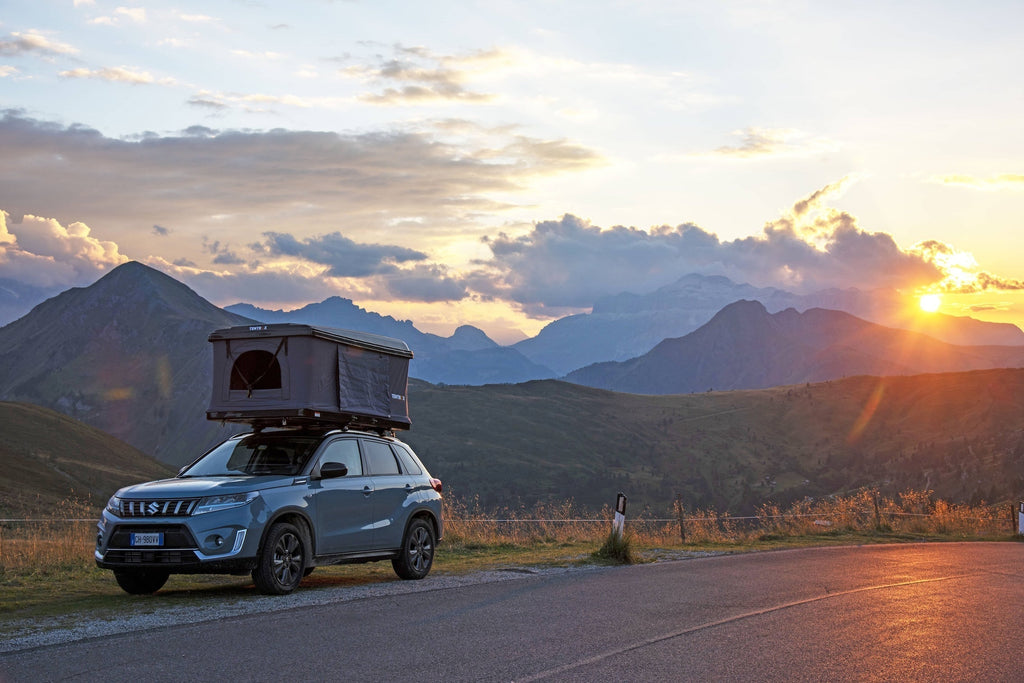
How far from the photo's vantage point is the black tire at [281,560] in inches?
453

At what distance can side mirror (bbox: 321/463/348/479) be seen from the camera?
12.4 metres

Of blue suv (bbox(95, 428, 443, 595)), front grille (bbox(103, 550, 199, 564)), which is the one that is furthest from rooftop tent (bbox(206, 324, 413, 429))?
front grille (bbox(103, 550, 199, 564))

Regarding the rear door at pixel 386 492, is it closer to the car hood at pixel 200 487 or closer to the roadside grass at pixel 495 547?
the roadside grass at pixel 495 547

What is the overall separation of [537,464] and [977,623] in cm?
11064

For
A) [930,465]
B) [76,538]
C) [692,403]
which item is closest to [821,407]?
[692,403]

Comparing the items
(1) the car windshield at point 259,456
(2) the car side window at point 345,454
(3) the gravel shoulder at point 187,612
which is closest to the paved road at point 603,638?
(3) the gravel shoulder at point 187,612

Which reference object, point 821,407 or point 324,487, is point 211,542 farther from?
point 821,407

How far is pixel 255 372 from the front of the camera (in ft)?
45.0

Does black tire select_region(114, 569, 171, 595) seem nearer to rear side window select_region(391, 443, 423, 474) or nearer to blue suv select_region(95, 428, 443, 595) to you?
blue suv select_region(95, 428, 443, 595)

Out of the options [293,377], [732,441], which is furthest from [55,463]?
[732,441]

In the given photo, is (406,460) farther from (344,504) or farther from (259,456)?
(259,456)

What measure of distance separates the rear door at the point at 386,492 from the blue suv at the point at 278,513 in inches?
0.6

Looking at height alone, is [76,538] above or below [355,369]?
below

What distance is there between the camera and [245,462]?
12.6m
